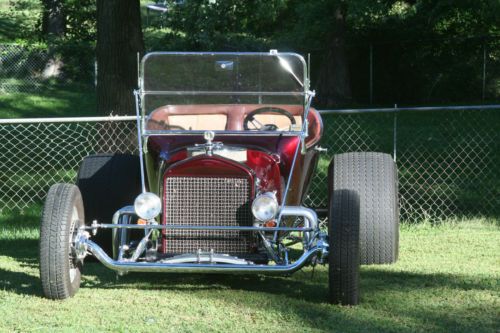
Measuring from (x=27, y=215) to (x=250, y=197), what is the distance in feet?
14.1

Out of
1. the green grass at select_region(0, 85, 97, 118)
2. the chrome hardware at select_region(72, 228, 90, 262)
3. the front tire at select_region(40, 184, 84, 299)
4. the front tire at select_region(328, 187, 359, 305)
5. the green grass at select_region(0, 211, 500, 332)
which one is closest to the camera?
the green grass at select_region(0, 211, 500, 332)

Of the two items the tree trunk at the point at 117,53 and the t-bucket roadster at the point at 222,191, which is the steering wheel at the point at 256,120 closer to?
the t-bucket roadster at the point at 222,191

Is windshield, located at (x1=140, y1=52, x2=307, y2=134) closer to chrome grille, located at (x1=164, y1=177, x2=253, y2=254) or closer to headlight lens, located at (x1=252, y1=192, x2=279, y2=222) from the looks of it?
chrome grille, located at (x1=164, y1=177, x2=253, y2=254)

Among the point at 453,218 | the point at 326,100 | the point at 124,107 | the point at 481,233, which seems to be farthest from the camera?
the point at 326,100

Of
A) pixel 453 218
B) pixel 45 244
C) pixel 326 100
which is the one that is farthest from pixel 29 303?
pixel 326 100

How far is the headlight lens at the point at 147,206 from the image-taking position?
5773 mm

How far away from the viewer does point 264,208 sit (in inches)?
225

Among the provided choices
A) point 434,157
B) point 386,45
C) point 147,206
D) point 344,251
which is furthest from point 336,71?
point 344,251

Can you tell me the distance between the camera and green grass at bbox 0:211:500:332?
530cm

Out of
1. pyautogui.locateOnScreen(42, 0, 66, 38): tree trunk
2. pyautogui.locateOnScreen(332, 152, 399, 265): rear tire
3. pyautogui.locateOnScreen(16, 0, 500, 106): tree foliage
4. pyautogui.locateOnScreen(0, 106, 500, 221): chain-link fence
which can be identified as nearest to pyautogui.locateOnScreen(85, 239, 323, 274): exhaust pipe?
pyautogui.locateOnScreen(332, 152, 399, 265): rear tire

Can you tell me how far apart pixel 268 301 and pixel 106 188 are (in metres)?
1.87

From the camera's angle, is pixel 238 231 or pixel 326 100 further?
pixel 326 100

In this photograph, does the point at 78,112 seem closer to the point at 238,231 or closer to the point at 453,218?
the point at 453,218

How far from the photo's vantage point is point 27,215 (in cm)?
959
